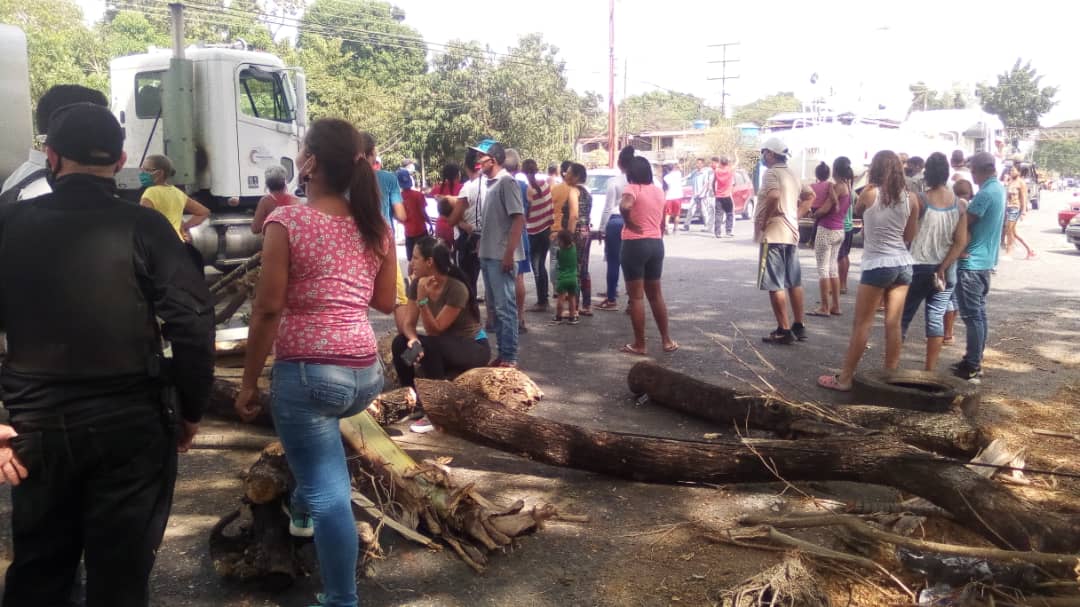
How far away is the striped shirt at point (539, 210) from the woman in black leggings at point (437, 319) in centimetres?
311

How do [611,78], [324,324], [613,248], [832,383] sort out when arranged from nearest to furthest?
[324,324] → [832,383] → [613,248] → [611,78]

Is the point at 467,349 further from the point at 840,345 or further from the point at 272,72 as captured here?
the point at 272,72

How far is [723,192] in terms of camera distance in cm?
1934

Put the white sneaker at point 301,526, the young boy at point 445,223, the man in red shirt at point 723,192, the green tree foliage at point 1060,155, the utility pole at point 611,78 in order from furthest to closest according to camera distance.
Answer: the green tree foliage at point 1060,155 < the utility pole at point 611,78 < the man in red shirt at point 723,192 < the young boy at point 445,223 < the white sneaker at point 301,526

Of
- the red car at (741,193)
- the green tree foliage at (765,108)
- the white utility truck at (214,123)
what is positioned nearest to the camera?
the white utility truck at (214,123)

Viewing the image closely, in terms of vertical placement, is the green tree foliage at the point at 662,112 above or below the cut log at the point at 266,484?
above

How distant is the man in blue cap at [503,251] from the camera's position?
674cm

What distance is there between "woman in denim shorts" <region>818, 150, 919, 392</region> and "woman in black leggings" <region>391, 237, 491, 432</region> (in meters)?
2.96

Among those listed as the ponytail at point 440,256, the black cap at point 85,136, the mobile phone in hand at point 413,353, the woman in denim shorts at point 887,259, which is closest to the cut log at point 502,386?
the mobile phone in hand at point 413,353

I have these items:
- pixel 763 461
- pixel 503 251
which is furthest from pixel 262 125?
pixel 763 461

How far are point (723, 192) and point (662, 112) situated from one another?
5028cm

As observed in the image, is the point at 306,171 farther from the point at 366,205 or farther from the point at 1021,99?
the point at 1021,99

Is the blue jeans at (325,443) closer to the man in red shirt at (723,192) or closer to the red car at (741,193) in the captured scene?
the man in red shirt at (723,192)

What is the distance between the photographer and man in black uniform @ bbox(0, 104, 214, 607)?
→ 7.81ft
